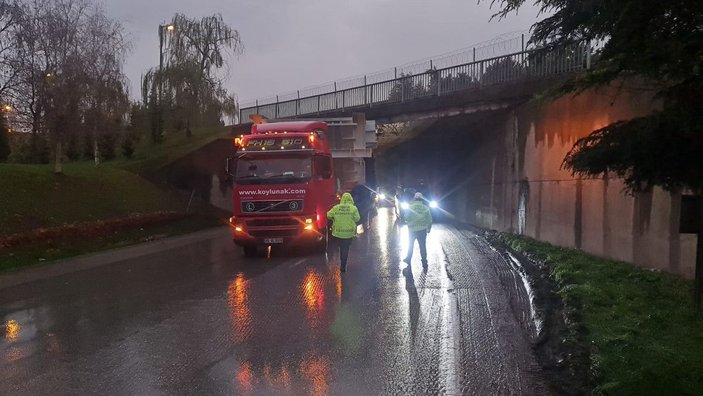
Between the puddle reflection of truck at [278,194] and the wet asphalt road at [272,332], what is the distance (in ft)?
6.18

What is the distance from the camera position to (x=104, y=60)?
22.4 metres

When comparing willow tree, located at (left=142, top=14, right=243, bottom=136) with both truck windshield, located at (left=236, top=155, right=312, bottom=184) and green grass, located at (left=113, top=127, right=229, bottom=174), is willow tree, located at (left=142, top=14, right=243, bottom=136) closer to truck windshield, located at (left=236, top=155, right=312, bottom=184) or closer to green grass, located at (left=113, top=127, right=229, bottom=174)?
green grass, located at (left=113, top=127, right=229, bottom=174)

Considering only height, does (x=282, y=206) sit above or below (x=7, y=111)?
below

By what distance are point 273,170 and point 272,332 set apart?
8.51 m

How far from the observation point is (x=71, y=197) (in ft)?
74.9

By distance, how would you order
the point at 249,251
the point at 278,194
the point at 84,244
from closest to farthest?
the point at 278,194, the point at 249,251, the point at 84,244

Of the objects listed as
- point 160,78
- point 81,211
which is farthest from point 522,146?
point 160,78

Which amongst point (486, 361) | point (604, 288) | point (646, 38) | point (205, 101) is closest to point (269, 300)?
point (486, 361)

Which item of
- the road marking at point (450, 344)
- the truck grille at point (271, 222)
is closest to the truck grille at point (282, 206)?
the truck grille at point (271, 222)

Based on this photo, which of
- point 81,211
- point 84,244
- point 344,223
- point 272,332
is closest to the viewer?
point 272,332

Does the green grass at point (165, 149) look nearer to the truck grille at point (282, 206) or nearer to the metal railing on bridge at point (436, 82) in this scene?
the metal railing on bridge at point (436, 82)

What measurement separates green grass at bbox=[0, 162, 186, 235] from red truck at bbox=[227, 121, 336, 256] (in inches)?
286

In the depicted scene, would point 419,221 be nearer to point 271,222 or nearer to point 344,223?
point 344,223

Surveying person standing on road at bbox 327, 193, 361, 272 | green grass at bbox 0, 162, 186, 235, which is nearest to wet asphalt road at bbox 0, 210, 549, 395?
person standing on road at bbox 327, 193, 361, 272
